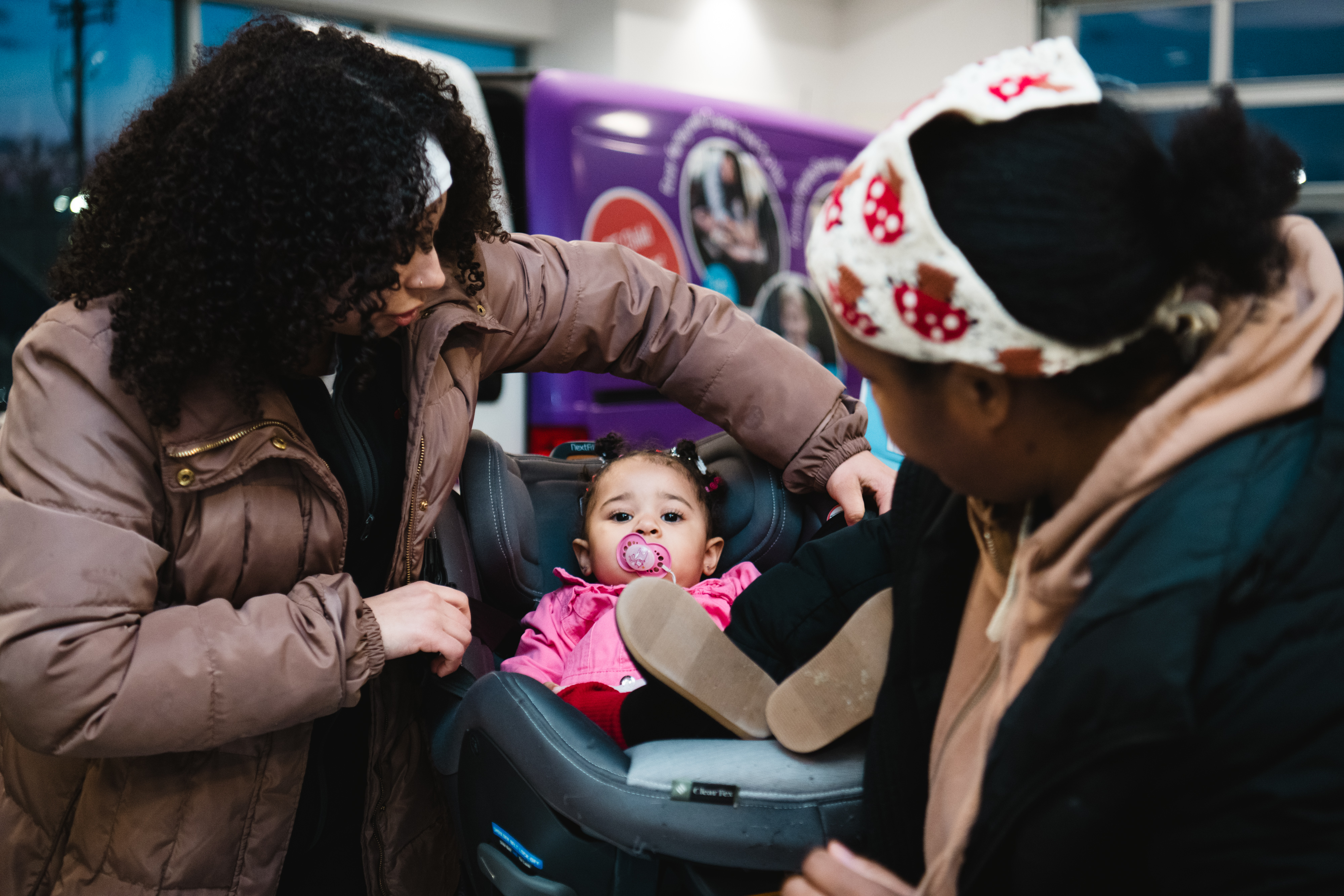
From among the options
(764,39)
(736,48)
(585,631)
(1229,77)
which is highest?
(764,39)

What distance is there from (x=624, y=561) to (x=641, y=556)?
37mm

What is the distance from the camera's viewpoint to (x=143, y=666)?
4.34 ft

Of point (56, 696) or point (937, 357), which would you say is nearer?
point (937, 357)

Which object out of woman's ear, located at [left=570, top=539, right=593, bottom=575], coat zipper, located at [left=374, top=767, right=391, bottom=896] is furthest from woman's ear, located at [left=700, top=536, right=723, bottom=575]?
coat zipper, located at [left=374, top=767, right=391, bottom=896]

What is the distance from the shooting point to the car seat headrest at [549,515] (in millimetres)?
1928

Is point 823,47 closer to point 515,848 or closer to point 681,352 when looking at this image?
point 681,352

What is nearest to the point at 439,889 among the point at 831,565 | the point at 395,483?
the point at 395,483

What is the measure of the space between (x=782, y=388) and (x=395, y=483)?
70 centimetres

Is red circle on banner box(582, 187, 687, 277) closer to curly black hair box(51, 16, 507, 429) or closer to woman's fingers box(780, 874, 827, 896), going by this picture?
curly black hair box(51, 16, 507, 429)

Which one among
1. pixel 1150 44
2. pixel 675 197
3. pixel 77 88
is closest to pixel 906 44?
pixel 1150 44

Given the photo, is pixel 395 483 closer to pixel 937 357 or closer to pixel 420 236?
pixel 420 236

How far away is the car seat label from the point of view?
49.4 inches

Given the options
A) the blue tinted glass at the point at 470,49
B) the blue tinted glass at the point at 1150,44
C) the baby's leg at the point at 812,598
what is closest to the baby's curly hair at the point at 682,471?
the baby's leg at the point at 812,598

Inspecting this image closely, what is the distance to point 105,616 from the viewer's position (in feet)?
4.33
